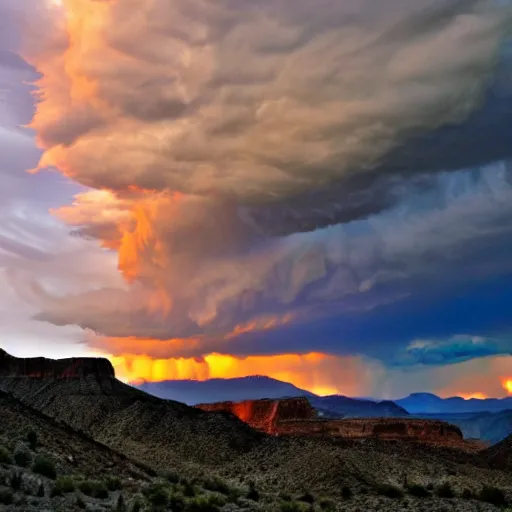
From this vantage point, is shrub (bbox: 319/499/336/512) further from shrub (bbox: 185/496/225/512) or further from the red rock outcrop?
the red rock outcrop

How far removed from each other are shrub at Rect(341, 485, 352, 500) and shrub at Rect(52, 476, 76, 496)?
28.9 m

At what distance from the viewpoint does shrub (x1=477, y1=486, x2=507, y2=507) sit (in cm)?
6384

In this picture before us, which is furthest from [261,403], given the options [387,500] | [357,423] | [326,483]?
[387,500]

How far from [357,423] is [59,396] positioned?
62.0 m

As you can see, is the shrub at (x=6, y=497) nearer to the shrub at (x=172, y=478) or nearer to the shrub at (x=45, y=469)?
the shrub at (x=45, y=469)

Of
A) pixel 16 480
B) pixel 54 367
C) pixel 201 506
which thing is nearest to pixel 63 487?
pixel 16 480

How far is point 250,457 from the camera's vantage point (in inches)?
3834

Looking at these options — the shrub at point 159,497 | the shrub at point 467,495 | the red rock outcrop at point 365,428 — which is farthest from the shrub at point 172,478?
the red rock outcrop at point 365,428


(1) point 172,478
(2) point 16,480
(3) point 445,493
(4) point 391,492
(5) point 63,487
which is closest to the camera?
(2) point 16,480

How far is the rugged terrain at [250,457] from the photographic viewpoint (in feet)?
204

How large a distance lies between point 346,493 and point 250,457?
32.1 meters

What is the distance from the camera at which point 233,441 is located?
107 metres

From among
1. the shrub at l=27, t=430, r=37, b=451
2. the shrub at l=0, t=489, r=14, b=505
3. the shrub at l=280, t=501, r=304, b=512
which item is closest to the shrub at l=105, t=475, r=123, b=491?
the shrub at l=280, t=501, r=304, b=512

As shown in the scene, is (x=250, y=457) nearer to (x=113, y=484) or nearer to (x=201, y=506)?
(x=113, y=484)
